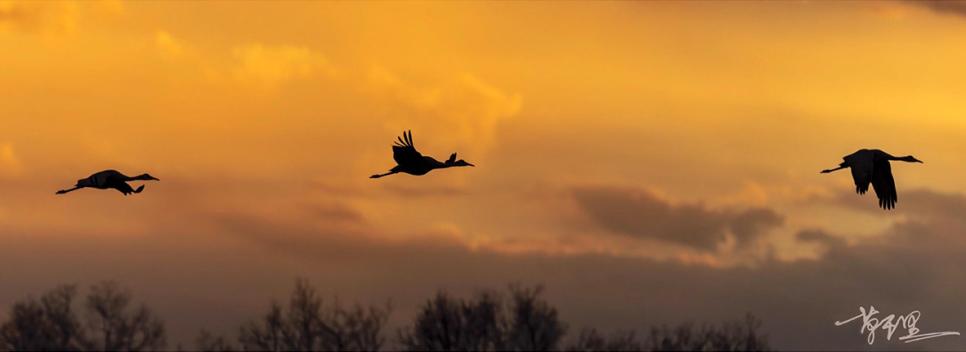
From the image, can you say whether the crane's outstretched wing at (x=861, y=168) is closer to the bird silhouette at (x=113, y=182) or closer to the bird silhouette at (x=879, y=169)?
the bird silhouette at (x=879, y=169)

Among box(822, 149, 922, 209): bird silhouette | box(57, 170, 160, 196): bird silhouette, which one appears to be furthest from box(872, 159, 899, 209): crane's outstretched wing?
box(57, 170, 160, 196): bird silhouette

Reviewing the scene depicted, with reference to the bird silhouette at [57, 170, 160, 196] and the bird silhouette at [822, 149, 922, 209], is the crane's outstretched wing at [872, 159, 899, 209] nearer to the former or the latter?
the bird silhouette at [822, 149, 922, 209]

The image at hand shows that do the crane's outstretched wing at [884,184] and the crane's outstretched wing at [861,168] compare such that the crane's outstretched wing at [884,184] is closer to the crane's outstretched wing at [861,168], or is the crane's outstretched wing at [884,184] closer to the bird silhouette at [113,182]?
the crane's outstretched wing at [861,168]

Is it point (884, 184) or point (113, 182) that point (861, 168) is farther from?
point (113, 182)

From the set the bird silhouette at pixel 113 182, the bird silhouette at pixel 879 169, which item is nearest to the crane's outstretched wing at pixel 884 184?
the bird silhouette at pixel 879 169

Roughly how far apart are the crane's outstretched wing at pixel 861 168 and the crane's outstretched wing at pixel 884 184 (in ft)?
12.4

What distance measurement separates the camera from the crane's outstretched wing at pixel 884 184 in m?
86.9

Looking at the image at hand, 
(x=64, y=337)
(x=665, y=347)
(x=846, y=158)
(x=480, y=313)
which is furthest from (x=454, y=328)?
(x=846, y=158)

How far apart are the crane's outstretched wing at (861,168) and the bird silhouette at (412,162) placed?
44.7 ft

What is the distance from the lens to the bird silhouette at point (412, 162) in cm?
8419

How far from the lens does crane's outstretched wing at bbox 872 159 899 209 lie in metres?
86.9

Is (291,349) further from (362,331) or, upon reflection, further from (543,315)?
(543,315)

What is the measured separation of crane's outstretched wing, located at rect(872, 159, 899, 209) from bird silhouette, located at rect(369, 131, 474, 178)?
14.1 m

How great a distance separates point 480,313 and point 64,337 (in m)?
16.3
